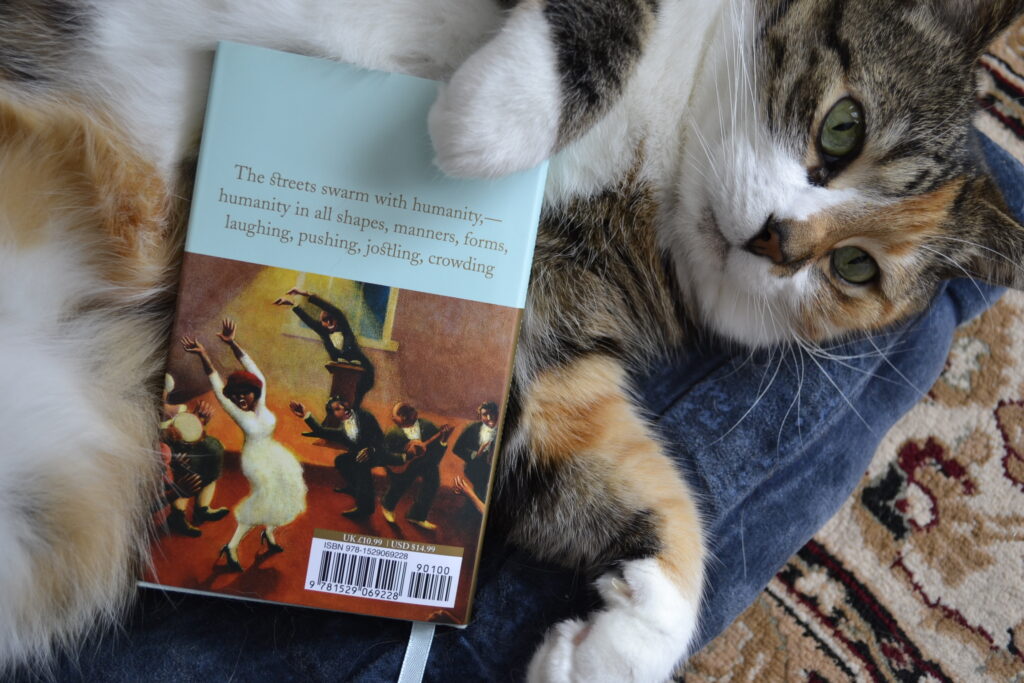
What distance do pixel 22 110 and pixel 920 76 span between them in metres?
0.90

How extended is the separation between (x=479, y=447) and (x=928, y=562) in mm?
847

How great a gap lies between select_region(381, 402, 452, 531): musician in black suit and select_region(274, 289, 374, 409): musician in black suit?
4 cm

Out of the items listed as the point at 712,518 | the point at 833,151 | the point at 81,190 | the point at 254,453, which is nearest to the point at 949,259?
the point at 833,151

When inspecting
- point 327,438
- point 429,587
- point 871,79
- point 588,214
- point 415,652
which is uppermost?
point 871,79

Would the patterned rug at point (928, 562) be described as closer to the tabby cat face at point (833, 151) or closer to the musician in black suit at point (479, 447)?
the tabby cat face at point (833, 151)

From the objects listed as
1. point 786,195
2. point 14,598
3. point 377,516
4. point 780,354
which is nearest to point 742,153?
point 786,195

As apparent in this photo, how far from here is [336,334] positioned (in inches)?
26.4

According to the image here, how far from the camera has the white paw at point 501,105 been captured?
0.61 metres

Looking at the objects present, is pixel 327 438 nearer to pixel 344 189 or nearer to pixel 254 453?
pixel 254 453

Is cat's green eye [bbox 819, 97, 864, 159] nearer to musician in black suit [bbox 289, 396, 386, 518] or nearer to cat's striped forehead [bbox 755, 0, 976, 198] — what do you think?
cat's striped forehead [bbox 755, 0, 976, 198]

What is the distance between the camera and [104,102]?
2.22 ft

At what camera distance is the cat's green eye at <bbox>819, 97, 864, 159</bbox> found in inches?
29.4

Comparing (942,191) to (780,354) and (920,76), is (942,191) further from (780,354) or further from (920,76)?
(780,354)

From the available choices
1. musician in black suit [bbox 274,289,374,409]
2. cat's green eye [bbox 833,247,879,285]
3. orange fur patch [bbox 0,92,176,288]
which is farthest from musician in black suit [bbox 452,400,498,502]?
cat's green eye [bbox 833,247,879,285]
